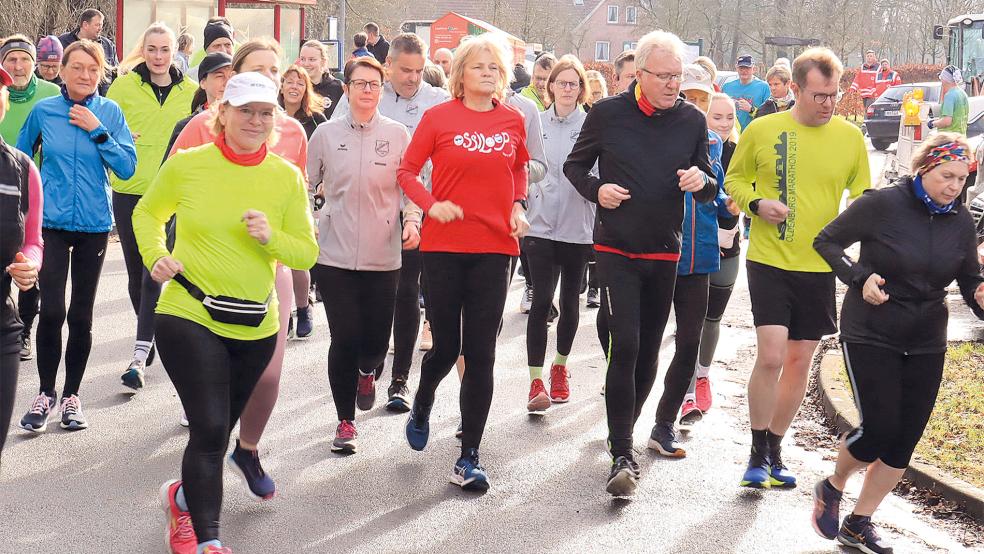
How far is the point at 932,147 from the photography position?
5.57m

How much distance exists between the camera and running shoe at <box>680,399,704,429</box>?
7879 mm

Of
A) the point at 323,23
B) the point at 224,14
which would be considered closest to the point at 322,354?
the point at 224,14

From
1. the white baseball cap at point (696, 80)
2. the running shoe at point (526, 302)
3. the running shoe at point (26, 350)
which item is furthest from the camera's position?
the running shoe at point (526, 302)

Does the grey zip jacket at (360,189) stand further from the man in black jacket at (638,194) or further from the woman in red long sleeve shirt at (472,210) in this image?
the man in black jacket at (638,194)

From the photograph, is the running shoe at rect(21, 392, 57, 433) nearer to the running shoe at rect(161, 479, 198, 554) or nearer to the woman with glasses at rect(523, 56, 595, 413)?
the running shoe at rect(161, 479, 198, 554)

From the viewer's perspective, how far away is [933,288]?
555 centimetres

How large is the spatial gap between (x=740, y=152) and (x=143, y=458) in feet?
11.0

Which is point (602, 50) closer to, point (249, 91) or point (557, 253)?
point (557, 253)

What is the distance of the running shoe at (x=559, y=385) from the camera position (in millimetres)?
8375

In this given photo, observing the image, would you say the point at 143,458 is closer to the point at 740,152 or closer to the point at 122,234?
the point at 122,234

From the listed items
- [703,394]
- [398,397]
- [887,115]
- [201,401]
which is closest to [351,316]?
[398,397]

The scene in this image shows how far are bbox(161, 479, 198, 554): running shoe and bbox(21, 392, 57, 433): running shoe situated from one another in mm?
2160

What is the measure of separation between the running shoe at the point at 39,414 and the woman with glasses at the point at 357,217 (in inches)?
62.8

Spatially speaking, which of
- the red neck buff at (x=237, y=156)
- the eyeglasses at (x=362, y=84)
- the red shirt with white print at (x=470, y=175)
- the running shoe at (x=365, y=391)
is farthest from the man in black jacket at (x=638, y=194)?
the red neck buff at (x=237, y=156)
